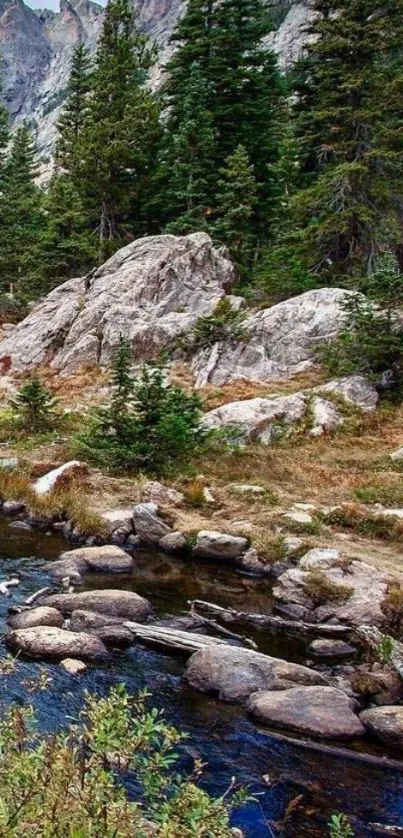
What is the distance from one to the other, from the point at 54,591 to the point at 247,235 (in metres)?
25.6

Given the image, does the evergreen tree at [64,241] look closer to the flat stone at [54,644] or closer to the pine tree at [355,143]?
the pine tree at [355,143]

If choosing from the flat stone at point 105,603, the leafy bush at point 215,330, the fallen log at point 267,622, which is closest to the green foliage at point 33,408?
the leafy bush at point 215,330

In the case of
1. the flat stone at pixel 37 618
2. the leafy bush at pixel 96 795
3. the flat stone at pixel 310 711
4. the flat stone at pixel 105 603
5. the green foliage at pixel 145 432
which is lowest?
the flat stone at pixel 310 711

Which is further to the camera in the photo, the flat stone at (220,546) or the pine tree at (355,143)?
the pine tree at (355,143)

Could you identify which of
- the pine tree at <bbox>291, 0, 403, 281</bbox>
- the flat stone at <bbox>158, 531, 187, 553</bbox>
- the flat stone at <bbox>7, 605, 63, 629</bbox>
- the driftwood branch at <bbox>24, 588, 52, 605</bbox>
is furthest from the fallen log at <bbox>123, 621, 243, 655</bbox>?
the pine tree at <bbox>291, 0, 403, 281</bbox>

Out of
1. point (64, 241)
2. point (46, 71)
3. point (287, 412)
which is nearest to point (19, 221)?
point (64, 241)

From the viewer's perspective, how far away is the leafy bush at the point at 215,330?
28.1 metres

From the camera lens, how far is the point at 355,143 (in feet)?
92.3

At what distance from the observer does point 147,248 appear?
109ft

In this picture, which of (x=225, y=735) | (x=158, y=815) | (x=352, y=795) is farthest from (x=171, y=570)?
(x=158, y=815)

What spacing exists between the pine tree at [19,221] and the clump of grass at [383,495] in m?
26.6

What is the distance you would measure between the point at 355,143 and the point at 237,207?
6.70 metres

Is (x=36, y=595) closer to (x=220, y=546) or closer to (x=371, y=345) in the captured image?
(x=220, y=546)

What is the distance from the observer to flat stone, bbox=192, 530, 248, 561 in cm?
1447
